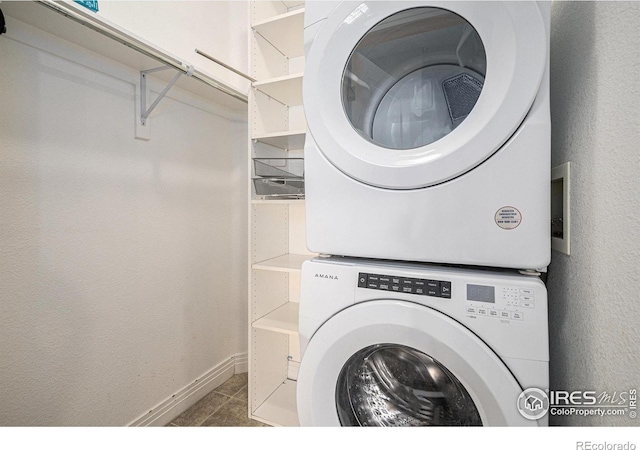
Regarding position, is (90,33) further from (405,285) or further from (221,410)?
(221,410)

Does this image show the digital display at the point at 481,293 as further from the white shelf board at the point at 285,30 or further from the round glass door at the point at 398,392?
the white shelf board at the point at 285,30

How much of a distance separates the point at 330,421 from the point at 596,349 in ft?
2.10

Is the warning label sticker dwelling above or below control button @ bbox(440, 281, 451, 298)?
above

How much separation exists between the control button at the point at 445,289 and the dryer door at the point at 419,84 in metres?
0.24

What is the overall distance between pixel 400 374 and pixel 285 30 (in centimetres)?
178

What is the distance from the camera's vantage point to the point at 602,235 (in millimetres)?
547

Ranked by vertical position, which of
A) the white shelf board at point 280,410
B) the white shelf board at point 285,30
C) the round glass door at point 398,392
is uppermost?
the white shelf board at point 285,30

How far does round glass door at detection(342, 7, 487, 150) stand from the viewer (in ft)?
2.51

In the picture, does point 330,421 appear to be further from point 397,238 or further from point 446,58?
point 446,58

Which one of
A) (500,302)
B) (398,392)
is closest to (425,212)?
(500,302)

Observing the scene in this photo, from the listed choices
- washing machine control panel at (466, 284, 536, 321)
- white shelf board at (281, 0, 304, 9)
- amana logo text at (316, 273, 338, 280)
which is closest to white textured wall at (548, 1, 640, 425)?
washing machine control panel at (466, 284, 536, 321)

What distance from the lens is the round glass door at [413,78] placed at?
0.76 m

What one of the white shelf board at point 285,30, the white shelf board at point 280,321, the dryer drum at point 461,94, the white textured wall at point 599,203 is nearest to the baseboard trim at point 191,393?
the white shelf board at point 280,321

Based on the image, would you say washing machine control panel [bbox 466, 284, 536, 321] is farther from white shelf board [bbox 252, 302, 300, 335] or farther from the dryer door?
white shelf board [bbox 252, 302, 300, 335]
